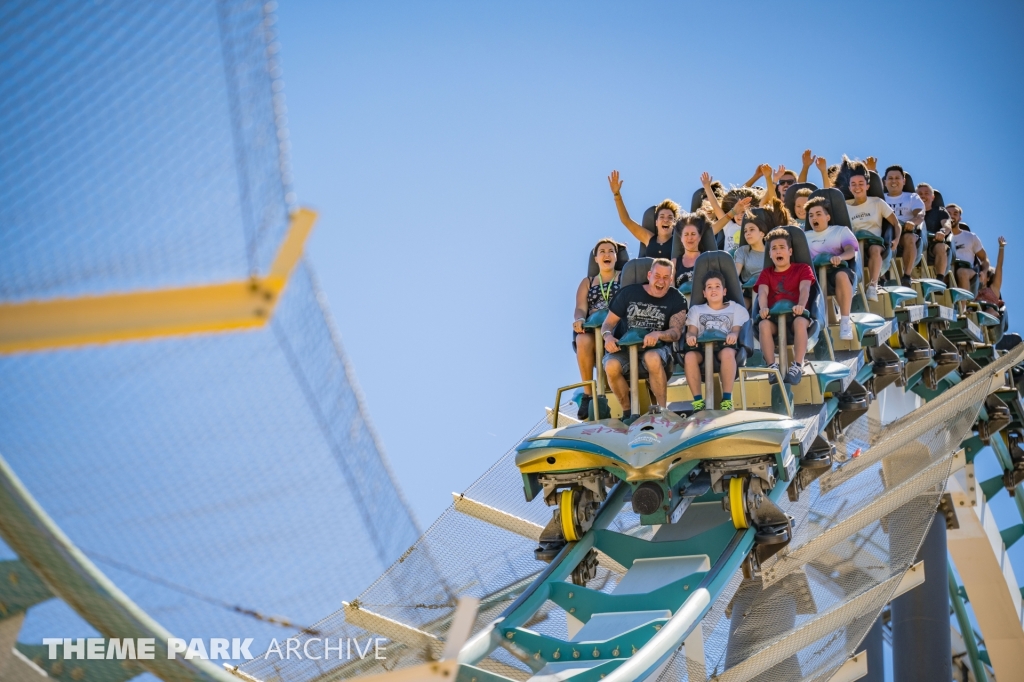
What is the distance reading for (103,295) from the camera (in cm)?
236

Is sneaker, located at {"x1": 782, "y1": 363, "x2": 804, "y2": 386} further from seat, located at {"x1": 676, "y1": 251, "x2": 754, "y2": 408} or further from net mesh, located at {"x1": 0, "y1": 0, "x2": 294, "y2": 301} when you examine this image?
net mesh, located at {"x1": 0, "y1": 0, "x2": 294, "y2": 301}

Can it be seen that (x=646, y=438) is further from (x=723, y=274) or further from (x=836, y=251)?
(x=836, y=251)

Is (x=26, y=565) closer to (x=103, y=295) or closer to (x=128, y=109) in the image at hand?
(x=103, y=295)

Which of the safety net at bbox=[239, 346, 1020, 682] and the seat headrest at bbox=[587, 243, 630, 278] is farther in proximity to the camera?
the seat headrest at bbox=[587, 243, 630, 278]

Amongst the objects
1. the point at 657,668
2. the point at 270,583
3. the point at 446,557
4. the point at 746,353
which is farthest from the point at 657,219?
the point at 270,583

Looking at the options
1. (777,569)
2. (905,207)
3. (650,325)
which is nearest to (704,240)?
(650,325)

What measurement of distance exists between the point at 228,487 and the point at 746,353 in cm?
467

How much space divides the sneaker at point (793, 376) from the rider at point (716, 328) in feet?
1.38

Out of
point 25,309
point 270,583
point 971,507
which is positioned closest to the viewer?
point 25,309

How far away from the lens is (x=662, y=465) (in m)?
6.23

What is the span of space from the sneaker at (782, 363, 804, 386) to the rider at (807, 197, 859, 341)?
3.89 feet

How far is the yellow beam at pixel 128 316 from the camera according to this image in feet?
7.55

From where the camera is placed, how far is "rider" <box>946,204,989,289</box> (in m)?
12.8

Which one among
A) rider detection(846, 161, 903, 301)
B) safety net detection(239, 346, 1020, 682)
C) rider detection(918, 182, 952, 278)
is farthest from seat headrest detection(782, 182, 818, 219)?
rider detection(918, 182, 952, 278)
